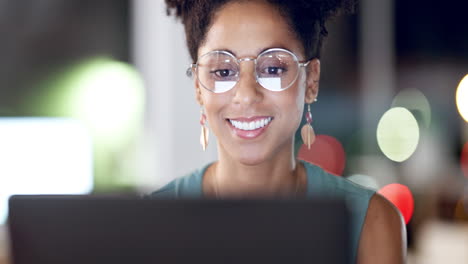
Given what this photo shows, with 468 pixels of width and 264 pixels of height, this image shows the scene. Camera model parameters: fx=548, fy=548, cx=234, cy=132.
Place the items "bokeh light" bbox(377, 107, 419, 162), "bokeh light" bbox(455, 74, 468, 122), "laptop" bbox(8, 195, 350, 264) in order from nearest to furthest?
1. "laptop" bbox(8, 195, 350, 264)
2. "bokeh light" bbox(455, 74, 468, 122)
3. "bokeh light" bbox(377, 107, 419, 162)

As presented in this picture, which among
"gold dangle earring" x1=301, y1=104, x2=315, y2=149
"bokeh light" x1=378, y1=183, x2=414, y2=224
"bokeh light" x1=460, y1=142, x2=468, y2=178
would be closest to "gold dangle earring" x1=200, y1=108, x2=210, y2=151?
"gold dangle earring" x1=301, y1=104, x2=315, y2=149

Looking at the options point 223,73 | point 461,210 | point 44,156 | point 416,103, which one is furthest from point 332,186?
point 416,103

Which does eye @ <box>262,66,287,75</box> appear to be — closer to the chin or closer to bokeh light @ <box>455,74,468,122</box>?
the chin

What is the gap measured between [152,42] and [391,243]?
1.46 meters

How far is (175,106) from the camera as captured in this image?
67.5 inches

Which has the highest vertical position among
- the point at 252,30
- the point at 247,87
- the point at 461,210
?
the point at 252,30

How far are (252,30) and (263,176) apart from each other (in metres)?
0.33

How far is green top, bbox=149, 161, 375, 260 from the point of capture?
110 cm

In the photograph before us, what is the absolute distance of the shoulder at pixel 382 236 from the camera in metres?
1.07

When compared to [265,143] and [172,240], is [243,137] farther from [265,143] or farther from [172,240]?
[172,240]

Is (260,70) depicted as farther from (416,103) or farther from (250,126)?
(416,103)

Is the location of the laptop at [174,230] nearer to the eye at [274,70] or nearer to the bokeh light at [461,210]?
the eye at [274,70]

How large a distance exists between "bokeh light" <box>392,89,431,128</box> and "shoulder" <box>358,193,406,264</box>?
9.59ft

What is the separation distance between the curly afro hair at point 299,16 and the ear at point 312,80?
2cm
